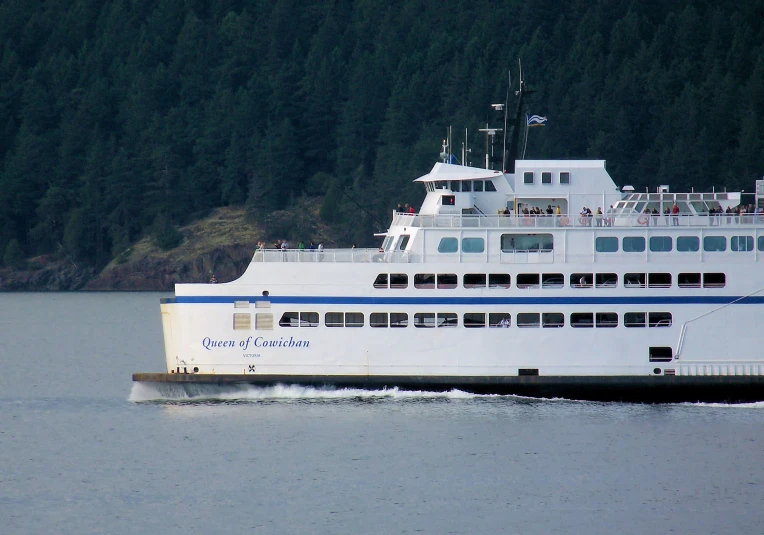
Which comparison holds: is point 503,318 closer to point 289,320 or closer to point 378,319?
point 378,319

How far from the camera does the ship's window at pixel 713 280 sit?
31.2 meters

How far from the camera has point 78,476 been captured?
86.6 ft

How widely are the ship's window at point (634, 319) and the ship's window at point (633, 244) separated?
5.24 ft

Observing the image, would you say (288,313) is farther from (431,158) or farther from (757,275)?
(431,158)

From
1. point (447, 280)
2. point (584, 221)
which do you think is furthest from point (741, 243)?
point (447, 280)

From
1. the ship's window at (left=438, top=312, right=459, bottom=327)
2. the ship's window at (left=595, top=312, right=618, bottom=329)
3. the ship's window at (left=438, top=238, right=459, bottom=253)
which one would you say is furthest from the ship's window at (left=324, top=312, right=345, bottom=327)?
the ship's window at (left=595, top=312, right=618, bottom=329)

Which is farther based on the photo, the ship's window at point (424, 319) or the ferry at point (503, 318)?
the ship's window at point (424, 319)

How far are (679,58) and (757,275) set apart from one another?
62.0 m

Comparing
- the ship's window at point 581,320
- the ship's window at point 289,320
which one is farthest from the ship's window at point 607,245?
the ship's window at point 289,320

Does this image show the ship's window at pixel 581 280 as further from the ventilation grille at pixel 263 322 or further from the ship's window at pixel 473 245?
the ventilation grille at pixel 263 322

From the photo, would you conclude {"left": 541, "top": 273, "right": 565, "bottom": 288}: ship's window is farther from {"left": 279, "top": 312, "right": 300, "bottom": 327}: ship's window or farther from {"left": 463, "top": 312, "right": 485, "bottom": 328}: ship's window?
{"left": 279, "top": 312, "right": 300, "bottom": 327}: ship's window

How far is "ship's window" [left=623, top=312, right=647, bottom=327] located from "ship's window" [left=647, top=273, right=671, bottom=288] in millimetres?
761

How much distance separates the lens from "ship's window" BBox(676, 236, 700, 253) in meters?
31.5

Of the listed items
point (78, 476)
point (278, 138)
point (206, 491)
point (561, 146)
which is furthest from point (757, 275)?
point (278, 138)
